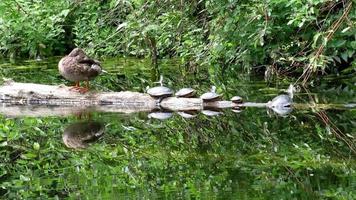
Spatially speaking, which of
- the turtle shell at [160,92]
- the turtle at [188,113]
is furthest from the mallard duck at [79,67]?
the turtle at [188,113]

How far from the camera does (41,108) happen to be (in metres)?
7.76

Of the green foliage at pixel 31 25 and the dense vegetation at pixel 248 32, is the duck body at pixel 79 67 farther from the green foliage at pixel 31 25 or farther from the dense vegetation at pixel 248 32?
the green foliage at pixel 31 25

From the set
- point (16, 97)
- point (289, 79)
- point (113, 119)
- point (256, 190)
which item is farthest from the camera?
point (289, 79)

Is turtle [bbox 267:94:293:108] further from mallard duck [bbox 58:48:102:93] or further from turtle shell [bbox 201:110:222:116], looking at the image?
mallard duck [bbox 58:48:102:93]

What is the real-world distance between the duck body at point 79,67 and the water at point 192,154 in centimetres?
71

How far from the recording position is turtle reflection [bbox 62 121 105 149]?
19.4 feet

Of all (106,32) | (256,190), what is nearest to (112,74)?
(106,32)

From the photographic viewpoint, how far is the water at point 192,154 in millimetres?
4309

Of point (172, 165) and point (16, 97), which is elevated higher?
point (16, 97)

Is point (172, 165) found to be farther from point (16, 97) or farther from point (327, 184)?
point (16, 97)

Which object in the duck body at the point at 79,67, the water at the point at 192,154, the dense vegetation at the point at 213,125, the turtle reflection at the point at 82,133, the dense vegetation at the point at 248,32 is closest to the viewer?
the water at the point at 192,154

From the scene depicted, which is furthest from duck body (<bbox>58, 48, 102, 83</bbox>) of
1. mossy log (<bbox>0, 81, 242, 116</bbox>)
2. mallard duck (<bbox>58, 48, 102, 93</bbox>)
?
mossy log (<bbox>0, 81, 242, 116</bbox>)

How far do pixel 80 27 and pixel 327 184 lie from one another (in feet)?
35.1

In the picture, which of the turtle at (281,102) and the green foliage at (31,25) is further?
the green foliage at (31,25)
